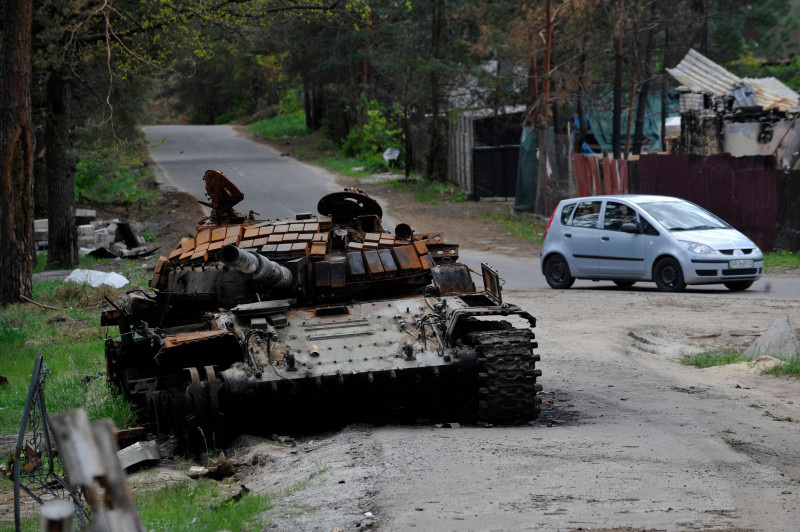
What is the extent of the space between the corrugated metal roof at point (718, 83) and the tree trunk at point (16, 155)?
59.6 feet

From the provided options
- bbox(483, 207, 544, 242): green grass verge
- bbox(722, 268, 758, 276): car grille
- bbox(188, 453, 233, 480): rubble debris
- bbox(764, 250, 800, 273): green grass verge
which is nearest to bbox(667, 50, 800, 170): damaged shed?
bbox(764, 250, 800, 273): green grass verge

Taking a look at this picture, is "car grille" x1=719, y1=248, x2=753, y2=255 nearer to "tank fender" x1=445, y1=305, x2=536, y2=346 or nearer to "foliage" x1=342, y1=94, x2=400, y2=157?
"tank fender" x1=445, y1=305, x2=536, y2=346

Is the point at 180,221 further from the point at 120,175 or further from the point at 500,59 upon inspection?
the point at 500,59

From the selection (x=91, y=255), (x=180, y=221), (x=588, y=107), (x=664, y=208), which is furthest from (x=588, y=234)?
(x=588, y=107)

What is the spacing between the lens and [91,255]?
22500 millimetres

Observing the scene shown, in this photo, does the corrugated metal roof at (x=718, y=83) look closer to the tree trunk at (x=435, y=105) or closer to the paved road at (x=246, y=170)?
the tree trunk at (x=435, y=105)

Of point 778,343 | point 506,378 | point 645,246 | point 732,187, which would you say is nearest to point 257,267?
point 506,378

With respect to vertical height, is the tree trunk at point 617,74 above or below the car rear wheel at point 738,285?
above

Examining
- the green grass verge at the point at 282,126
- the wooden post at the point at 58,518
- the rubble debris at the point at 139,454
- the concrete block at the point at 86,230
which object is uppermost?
the green grass verge at the point at 282,126

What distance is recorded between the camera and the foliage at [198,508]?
228 inches

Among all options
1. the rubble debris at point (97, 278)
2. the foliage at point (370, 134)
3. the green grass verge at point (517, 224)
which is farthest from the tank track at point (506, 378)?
the foliage at point (370, 134)

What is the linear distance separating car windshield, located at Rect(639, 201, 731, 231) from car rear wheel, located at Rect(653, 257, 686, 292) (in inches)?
21.6

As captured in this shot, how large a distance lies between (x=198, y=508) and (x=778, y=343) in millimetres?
7535

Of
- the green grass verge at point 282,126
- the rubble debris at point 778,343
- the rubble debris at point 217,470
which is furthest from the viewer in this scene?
the green grass verge at point 282,126
